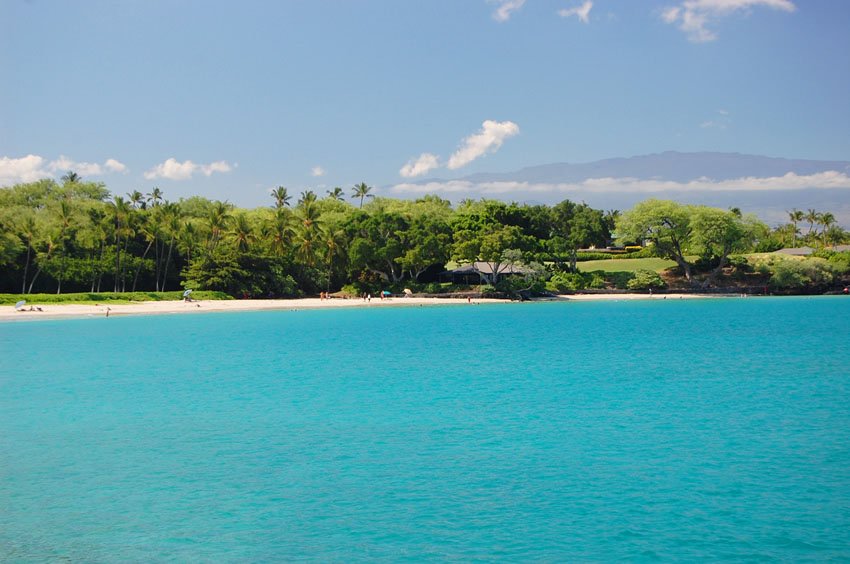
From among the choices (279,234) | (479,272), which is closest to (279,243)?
(279,234)

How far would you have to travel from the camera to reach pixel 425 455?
17.3 m

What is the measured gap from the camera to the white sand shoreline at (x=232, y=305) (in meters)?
59.7

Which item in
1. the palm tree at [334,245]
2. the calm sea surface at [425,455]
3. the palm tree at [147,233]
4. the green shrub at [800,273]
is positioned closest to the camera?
the calm sea surface at [425,455]

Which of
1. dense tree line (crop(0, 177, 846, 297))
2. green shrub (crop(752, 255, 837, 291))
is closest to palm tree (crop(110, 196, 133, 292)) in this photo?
dense tree line (crop(0, 177, 846, 297))

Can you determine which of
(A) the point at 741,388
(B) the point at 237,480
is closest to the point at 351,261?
(A) the point at 741,388

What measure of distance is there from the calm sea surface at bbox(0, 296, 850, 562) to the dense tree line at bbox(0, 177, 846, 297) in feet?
126

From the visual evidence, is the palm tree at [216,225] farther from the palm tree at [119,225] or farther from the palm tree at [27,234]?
the palm tree at [27,234]

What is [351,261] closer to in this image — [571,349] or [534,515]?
[571,349]

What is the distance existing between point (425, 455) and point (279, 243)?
67.0 metres

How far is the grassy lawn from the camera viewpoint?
101 meters

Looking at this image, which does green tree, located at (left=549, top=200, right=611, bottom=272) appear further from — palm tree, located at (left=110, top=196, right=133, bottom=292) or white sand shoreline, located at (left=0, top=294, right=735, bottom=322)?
palm tree, located at (left=110, top=196, right=133, bottom=292)

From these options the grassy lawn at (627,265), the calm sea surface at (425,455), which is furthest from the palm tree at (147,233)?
the grassy lawn at (627,265)

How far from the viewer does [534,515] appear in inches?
524

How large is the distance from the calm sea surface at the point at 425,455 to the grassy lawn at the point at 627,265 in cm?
6345
